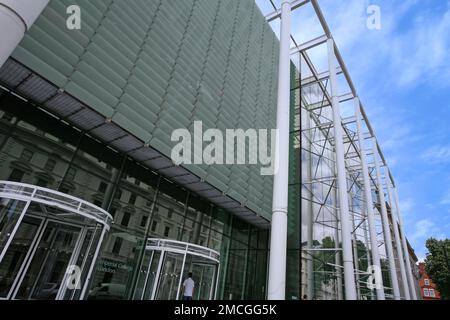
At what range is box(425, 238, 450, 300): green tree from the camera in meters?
34.7

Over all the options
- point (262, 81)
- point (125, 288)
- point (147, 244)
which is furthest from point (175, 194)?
point (262, 81)

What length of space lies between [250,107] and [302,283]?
12.3 m

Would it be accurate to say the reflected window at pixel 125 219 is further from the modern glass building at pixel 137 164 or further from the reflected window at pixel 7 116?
the reflected window at pixel 7 116

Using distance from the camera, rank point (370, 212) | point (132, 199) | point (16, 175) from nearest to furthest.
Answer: point (16, 175) < point (132, 199) < point (370, 212)

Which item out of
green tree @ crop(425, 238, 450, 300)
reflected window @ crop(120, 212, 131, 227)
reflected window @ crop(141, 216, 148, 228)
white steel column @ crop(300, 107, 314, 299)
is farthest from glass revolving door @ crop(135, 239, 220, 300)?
green tree @ crop(425, 238, 450, 300)

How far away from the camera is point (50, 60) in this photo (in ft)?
29.1

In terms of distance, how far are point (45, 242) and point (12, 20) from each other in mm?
6856

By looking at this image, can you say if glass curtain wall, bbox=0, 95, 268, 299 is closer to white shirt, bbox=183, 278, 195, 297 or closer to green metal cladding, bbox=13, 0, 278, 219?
green metal cladding, bbox=13, 0, 278, 219

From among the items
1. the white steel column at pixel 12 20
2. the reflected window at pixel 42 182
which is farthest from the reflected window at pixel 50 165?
the white steel column at pixel 12 20

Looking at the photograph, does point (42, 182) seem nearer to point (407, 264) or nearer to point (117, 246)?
point (117, 246)

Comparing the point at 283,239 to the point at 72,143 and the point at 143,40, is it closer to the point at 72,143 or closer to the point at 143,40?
the point at 72,143

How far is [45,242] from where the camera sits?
852 centimetres

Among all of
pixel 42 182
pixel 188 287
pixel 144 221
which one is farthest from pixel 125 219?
pixel 188 287

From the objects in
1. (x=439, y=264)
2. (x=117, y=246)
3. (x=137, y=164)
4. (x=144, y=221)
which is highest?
(x=439, y=264)
